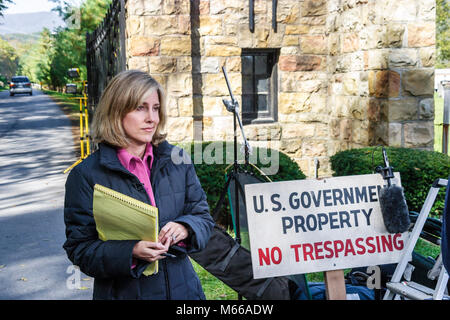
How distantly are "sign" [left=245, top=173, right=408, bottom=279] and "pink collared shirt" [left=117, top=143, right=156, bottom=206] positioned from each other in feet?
2.33

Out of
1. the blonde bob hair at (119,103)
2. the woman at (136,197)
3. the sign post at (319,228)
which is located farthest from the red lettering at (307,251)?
the blonde bob hair at (119,103)

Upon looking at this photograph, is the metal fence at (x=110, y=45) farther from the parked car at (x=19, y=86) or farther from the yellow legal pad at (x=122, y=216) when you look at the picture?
the parked car at (x=19, y=86)

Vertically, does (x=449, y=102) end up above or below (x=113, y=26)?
→ below

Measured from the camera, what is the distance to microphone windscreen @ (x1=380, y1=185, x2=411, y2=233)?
9.34 ft

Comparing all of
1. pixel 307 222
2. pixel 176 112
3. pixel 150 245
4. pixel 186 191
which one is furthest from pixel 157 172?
pixel 176 112

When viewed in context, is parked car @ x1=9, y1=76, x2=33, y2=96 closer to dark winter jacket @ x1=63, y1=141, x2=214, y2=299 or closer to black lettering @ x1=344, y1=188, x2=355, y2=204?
black lettering @ x1=344, y1=188, x2=355, y2=204

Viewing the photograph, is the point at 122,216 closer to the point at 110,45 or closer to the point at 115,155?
the point at 115,155

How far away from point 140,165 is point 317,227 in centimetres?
113

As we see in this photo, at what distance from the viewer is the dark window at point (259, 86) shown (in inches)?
308

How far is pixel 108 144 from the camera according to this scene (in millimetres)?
2211

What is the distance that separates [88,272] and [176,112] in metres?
5.02
